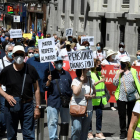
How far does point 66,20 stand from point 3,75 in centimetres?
3131

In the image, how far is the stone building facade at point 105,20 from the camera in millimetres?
25250

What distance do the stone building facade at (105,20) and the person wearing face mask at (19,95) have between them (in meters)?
17.2

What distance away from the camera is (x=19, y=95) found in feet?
24.5

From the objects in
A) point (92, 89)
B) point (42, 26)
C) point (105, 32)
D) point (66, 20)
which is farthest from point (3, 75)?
point (42, 26)

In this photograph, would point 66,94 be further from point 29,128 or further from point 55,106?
point 29,128

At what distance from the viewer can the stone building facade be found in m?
25.2

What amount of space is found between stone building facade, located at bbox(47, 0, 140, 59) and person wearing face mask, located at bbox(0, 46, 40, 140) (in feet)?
56.3

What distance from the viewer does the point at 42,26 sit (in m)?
47.5

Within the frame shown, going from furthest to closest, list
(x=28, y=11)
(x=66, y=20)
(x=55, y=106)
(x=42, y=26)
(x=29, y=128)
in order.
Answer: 1. (x=28, y=11)
2. (x=42, y=26)
3. (x=66, y=20)
4. (x=55, y=106)
5. (x=29, y=128)

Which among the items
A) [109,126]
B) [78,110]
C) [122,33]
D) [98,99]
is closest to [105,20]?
[122,33]

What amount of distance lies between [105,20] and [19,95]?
77.7 ft

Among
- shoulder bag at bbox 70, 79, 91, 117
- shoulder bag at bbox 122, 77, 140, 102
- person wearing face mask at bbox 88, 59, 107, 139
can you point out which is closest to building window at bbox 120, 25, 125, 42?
person wearing face mask at bbox 88, 59, 107, 139

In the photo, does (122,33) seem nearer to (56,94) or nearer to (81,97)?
(56,94)

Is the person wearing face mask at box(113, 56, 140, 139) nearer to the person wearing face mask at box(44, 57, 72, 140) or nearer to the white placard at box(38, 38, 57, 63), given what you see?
the white placard at box(38, 38, 57, 63)
